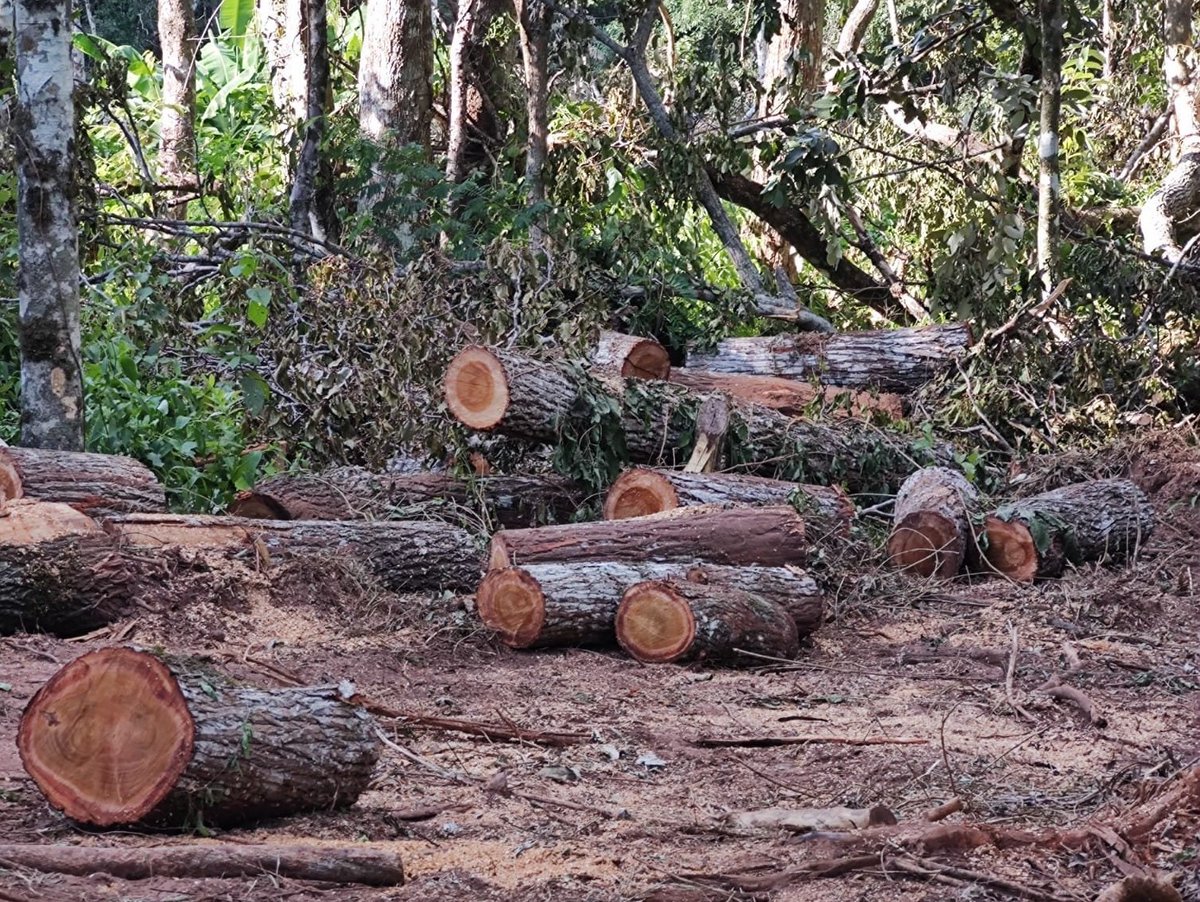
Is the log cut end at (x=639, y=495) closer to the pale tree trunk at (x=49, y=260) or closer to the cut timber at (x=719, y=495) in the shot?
the cut timber at (x=719, y=495)

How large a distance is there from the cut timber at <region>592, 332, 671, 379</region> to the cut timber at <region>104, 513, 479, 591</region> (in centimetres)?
296

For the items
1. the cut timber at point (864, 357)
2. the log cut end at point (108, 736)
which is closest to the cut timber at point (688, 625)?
the log cut end at point (108, 736)

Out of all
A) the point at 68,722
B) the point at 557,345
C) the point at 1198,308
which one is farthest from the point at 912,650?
the point at 1198,308

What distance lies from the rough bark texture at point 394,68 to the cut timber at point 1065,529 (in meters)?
6.66

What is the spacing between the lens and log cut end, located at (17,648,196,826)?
3629 millimetres

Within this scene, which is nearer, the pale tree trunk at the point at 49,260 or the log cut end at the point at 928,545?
the pale tree trunk at the point at 49,260

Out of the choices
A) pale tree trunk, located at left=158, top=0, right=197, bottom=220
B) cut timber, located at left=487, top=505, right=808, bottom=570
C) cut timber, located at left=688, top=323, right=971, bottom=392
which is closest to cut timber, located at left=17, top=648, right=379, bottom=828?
cut timber, located at left=487, top=505, right=808, bottom=570

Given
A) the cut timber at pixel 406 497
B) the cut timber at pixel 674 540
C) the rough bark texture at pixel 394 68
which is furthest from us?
the rough bark texture at pixel 394 68

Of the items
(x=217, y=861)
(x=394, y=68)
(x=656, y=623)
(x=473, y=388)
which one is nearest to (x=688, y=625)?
(x=656, y=623)

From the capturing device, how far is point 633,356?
10.6 meters

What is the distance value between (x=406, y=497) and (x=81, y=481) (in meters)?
1.91

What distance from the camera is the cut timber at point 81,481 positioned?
22.5 ft

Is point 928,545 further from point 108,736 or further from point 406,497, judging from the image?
point 108,736

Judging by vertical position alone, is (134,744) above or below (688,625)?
above
